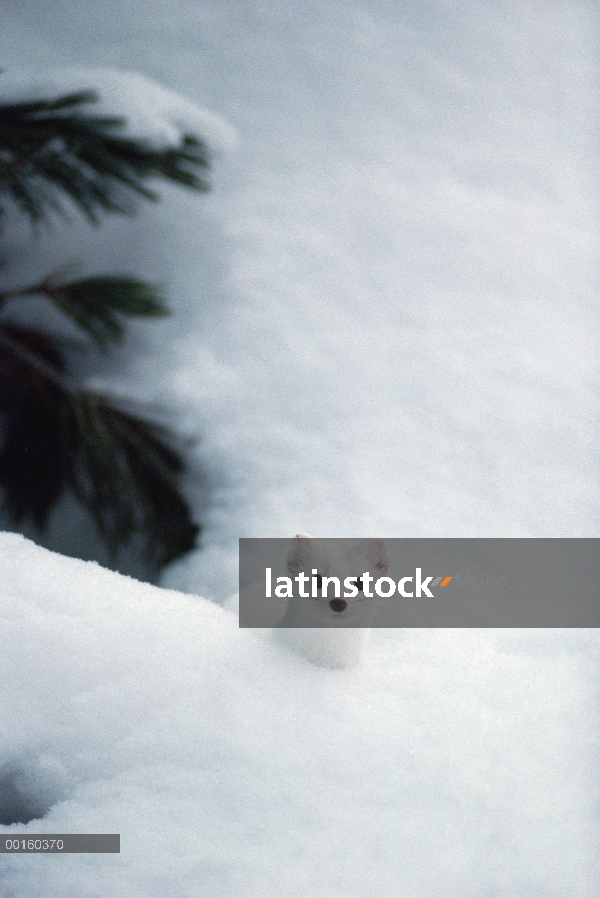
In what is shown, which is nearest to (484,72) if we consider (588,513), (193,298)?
(193,298)

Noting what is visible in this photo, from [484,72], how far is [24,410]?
1.26 metres

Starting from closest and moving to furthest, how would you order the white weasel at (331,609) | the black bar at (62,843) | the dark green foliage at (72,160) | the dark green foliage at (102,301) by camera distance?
the black bar at (62,843), the white weasel at (331,609), the dark green foliage at (72,160), the dark green foliage at (102,301)

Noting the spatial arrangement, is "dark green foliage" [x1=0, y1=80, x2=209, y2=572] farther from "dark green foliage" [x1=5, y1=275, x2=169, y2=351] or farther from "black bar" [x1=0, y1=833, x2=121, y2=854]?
"black bar" [x1=0, y1=833, x2=121, y2=854]

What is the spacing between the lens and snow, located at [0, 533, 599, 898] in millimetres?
479

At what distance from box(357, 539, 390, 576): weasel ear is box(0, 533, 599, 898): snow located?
119mm

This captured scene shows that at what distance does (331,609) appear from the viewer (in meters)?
0.68

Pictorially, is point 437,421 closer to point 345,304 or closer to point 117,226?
point 345,304

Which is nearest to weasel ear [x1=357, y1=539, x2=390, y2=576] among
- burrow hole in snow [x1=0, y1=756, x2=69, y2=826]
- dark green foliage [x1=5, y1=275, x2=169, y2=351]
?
burrow hole in snow [x1=0, y1=756, x2=69, y2=826]

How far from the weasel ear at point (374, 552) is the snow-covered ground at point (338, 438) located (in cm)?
12

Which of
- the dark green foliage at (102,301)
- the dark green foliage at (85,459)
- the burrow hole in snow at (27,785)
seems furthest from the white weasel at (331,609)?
the dark green foliage at (102,301)

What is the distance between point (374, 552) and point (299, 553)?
0.08 meters

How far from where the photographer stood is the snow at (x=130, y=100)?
1146 millimetres

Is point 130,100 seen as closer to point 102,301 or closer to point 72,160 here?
point 72,160

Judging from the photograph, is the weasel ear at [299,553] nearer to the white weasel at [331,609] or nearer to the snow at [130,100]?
the white weasel at [331,609]
